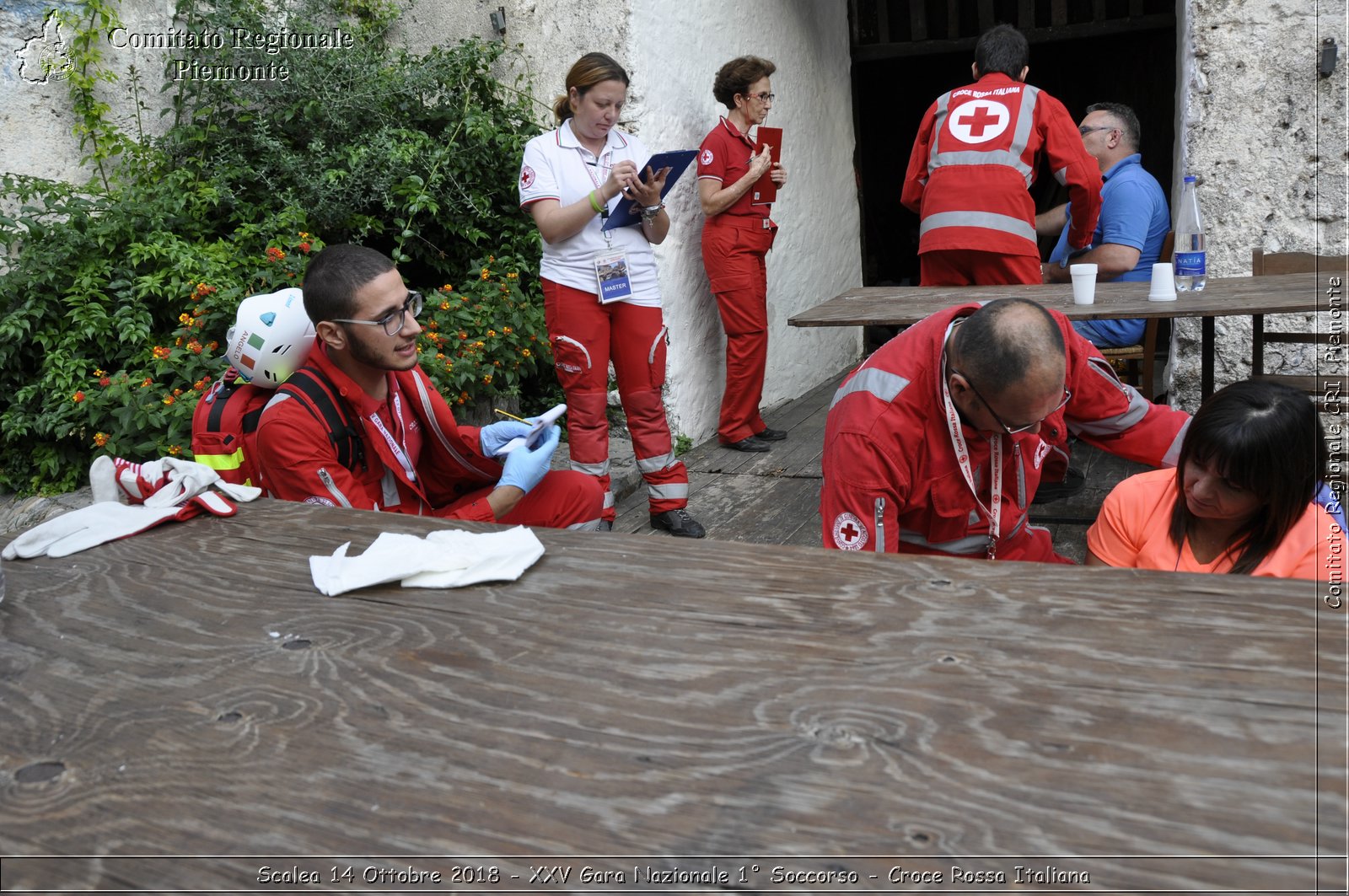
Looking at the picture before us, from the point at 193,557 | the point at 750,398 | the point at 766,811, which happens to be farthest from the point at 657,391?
the point at 766,811

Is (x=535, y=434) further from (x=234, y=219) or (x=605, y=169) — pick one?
(x=234, y=219)

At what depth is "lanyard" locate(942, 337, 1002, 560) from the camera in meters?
2.30

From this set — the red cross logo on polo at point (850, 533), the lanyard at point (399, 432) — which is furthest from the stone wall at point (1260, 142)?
Answer: the lanyard at point (399, 432)

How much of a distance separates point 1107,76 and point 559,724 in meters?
9.67

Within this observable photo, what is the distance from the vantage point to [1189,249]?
398cm

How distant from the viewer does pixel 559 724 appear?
1053 millimetres

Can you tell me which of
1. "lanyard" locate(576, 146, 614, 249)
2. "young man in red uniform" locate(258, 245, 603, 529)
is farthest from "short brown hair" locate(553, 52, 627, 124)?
"young man in red uniform" locate(258, 245, 603, 529)

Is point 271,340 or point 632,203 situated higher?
point 632,203

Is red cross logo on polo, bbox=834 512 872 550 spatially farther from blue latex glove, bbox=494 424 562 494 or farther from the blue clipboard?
the blue clipboard

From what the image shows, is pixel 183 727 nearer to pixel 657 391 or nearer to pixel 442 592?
pixel 442 592

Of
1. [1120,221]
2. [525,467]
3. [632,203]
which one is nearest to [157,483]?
[525,467]

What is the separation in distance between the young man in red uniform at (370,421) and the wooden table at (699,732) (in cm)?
106

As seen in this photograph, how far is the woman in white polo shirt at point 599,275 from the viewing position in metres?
4.01

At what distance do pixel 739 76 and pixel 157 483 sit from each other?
3.91m
